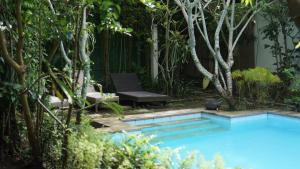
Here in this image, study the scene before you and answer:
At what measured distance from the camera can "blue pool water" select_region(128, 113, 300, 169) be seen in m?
5.98

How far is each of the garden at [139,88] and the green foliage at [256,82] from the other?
0.03 metres

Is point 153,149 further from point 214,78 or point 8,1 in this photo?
point 214,78

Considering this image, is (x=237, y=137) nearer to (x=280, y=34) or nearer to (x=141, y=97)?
(x=141, y=97)

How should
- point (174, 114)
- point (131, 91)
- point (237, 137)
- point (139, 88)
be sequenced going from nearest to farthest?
point (237, 137) < point (174, 114) < point (131, 91) < point (139, 88)

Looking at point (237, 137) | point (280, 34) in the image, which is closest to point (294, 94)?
point (280, 34)

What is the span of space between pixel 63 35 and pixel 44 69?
3.38 feet

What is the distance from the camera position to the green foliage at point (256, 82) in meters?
9.31

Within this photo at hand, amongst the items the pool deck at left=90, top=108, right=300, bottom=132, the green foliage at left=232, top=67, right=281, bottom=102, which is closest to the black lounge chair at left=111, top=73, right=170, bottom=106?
the pool deck at left=90, top=108, right=300, bottom=132

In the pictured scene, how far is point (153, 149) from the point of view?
3500mm

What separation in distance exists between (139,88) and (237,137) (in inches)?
145

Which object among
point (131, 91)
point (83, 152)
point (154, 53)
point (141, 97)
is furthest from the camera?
point (154, 53)

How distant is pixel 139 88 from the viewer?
33.7ft

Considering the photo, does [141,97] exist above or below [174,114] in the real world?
above

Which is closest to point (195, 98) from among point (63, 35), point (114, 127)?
point (114, 127)
